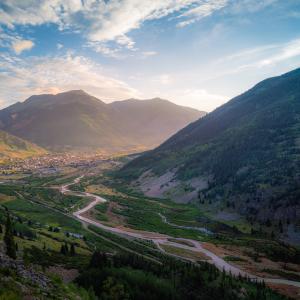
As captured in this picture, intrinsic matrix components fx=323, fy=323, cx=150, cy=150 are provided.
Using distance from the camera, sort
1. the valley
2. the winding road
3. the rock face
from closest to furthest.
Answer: the rock face, the winding road, the valley

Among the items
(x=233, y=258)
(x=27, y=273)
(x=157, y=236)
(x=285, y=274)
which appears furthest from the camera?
(x=157, y=236)

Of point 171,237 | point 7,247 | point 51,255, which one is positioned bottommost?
point 171,237

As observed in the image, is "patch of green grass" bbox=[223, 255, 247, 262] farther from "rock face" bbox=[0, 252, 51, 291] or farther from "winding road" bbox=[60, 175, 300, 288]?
"rock face" bbox=[0, 252, 51, 291]

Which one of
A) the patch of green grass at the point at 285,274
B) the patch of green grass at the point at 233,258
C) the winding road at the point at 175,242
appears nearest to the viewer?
the winding road at the point at 175,242

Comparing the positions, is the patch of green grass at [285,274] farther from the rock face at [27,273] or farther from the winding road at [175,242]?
the rock face at [27,273]

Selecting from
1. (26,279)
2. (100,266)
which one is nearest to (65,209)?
(100,266)

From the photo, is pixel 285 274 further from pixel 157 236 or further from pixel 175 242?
pixel 157 236

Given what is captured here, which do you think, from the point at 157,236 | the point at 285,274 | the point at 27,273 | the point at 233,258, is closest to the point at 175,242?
the point at 157,236

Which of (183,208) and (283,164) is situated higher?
(283,164)

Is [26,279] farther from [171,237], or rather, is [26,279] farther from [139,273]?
[171,237]

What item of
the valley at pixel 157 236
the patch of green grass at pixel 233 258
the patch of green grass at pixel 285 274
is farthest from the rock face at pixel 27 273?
the patch of green grass at pixel 233 258

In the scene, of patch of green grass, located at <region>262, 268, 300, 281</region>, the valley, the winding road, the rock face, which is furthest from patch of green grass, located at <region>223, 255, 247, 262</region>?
the rock face
